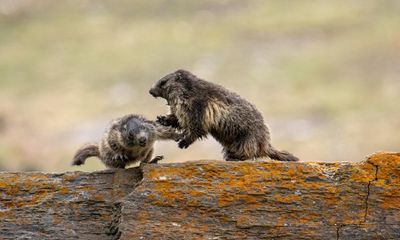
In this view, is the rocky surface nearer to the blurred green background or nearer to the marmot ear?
the marmot ear

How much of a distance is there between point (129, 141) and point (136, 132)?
0.69 feet

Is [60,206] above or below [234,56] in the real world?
below

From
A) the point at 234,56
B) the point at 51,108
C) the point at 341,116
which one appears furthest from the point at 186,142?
the point at 234,56

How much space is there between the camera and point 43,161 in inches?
1767

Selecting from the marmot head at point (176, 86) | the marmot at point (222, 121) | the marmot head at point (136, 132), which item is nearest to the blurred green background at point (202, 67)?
the marmot head at point (176, 86)

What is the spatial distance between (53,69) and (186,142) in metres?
46.8

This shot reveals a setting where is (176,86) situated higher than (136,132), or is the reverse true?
(176,86)

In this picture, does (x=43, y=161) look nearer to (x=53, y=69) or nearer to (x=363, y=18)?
(x=53, y=69)

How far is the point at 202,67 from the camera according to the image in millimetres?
57750

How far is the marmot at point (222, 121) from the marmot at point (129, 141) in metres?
0.28

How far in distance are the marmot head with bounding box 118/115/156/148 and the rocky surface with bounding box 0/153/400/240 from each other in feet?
5.14

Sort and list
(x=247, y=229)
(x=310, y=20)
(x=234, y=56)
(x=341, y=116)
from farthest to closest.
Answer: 1. (x=310, y=20)
2. (x=234, y=56)
3. (x=341, y=116)
4. (x=247, y=229)

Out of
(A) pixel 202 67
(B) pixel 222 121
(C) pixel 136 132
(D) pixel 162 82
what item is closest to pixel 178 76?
(D) pixel 162 82

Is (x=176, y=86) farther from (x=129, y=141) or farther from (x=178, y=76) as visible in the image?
(x=129, y=141)
